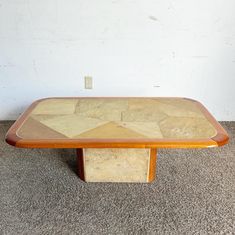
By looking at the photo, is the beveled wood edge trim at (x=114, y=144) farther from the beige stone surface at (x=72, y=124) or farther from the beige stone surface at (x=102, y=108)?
the beige stone surface at (x=102, y=108)

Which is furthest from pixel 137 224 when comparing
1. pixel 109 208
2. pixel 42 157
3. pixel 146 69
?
pixel 146 69

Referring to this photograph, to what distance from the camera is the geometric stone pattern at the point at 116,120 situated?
4.81 feet

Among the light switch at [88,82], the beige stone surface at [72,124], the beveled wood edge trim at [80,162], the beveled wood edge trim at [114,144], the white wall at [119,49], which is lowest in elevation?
the beveled wood edge trim at [80,162]

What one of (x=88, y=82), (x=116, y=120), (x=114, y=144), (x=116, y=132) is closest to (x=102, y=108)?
(x=116, y=120)

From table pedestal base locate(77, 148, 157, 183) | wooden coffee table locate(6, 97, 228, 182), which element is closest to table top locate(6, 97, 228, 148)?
wooden coffee table locate(6, 97, 228, 182)

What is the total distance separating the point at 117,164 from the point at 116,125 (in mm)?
252

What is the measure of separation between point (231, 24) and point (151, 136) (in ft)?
4.57

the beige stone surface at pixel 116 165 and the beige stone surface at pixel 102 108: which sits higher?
the beige stone surface at pixel 102 108

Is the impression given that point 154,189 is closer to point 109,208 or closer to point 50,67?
point 109,208

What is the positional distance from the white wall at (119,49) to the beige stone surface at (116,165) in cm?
95

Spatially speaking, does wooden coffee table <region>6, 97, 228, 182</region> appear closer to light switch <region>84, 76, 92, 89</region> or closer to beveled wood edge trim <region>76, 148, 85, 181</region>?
beveled wood edge trim <region>76, 148, 85, 181</region>

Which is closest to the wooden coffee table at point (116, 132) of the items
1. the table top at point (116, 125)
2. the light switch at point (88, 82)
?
the table top at point (116, 125)

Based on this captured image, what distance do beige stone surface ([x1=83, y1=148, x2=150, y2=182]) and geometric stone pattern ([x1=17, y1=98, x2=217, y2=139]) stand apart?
15 cm

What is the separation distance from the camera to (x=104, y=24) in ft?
7.22
